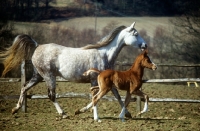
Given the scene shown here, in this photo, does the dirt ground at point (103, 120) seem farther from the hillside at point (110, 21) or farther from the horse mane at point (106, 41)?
the hillside at point (110, 21)

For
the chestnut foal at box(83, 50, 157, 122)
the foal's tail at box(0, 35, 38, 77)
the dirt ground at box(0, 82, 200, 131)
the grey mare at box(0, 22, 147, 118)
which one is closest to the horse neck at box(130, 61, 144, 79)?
the chestnut foal at box(83, 50, 157, 122)

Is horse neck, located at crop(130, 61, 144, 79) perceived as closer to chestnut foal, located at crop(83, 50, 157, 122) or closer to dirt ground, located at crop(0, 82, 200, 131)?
chestnut foal, located at crop(83, 50, 157, 122)

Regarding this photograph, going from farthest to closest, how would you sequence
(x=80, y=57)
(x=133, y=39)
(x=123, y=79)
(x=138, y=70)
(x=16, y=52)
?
(x=16, y=52) → (x=133, y=39) → (x=80, y=57) → (x=138, y=70) → (x=123, y=79)

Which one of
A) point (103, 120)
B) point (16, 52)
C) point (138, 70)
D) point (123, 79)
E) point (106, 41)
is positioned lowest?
point (103, 120)

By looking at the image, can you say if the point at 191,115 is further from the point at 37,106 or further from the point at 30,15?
the point at 30,15

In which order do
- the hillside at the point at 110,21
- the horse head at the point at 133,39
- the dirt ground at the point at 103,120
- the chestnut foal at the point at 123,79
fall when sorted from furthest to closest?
the hillside at the point at 110,21
the horse head at the point at 133,39
the chestnut foal at the point at 123,79
the dirt ground at the point at 103,120

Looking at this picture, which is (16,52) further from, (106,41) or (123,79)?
(123,79)

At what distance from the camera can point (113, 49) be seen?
9.08 m

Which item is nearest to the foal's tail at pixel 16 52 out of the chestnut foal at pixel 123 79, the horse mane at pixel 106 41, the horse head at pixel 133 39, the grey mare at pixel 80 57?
the grey mare at pixel 80 57

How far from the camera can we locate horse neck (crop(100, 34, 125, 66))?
9.02 m

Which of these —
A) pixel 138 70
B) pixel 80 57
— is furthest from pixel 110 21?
pixel 138 70

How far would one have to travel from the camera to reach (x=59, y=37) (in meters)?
28.0

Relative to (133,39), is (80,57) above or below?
below

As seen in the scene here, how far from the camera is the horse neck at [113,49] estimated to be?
29.6ft
